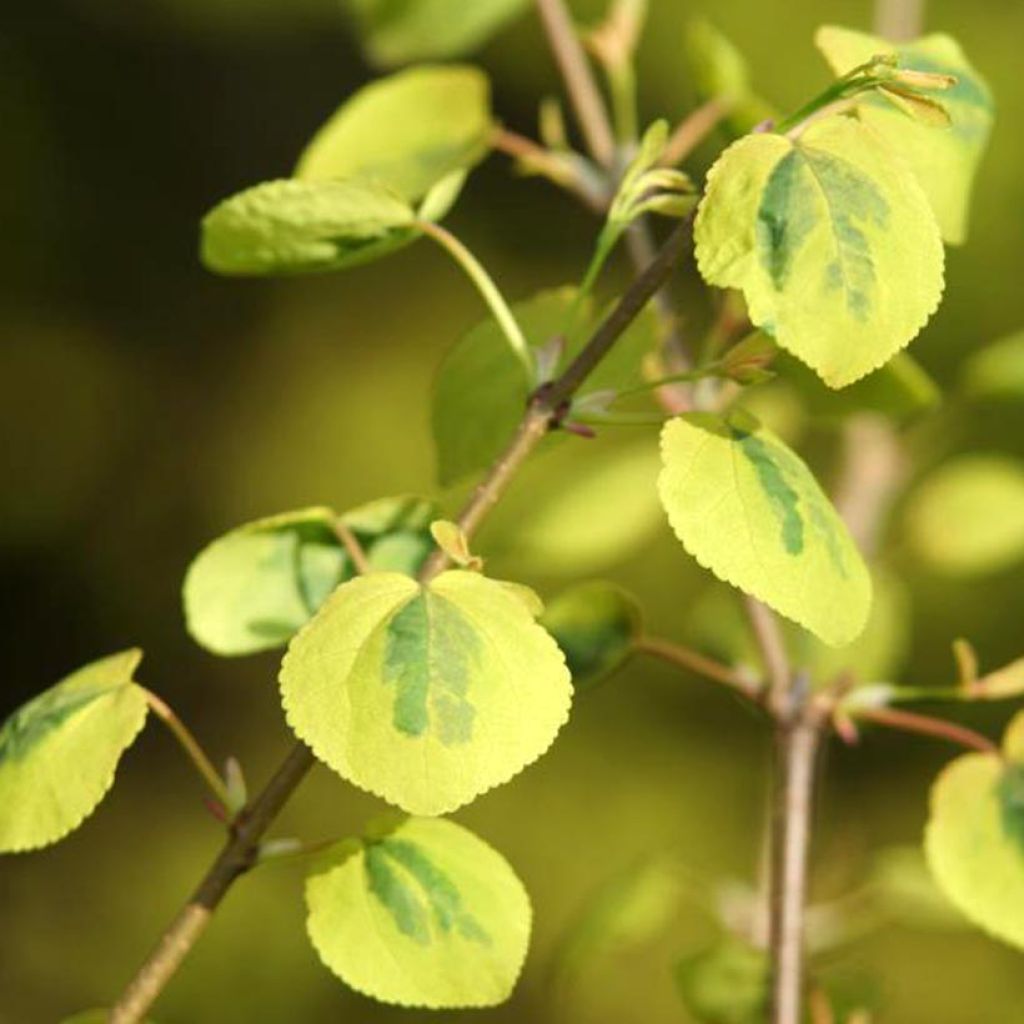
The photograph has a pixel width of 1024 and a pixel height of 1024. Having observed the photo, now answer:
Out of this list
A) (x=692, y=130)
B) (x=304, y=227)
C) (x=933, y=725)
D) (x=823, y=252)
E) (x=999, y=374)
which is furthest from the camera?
(x=999, y=374)

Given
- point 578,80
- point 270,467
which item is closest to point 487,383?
point 578,80

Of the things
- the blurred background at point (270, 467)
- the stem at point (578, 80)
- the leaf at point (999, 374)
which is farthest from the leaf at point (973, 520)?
the blurred background at point (270, 467)

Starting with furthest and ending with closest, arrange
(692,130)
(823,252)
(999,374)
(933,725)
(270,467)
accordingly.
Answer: (270,467) → (999,374) → (692,130) → (933,725) → (823,252)

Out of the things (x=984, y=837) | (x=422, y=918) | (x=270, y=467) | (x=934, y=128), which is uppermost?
(x=934, y=128)

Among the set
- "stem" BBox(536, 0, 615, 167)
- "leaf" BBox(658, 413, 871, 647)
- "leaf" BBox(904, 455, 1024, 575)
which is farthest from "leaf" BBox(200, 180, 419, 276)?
"leaf" BBox(904, 455, 1024, 575)

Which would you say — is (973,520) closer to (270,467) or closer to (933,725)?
(933,725)

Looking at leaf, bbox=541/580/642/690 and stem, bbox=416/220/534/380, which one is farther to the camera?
leaf, bbox=541/580/642/690

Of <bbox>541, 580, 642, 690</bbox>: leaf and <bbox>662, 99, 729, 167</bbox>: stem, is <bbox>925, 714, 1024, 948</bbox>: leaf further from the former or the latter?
<bbox>662, 99, 729, 167</bbox>: stem

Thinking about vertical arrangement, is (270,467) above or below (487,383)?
below

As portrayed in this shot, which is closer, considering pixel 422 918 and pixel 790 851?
pixel 422 918
